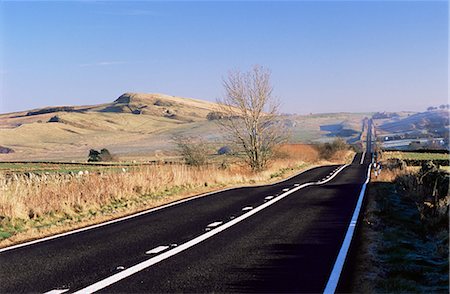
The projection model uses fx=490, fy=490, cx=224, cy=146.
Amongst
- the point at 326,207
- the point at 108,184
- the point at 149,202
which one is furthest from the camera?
the point at 108,184

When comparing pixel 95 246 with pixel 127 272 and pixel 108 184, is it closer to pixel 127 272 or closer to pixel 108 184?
pixel 127 272

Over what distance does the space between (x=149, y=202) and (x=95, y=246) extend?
22.6ft

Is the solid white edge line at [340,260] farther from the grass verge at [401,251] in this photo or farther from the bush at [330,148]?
the bush at [330,148]

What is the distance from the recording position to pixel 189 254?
7656 mm

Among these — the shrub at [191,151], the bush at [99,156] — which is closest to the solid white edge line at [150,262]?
the shrub at [191,151]

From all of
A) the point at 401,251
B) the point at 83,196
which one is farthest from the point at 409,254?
the point at 83,196

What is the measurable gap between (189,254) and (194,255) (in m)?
0.11

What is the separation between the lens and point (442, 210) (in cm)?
1278

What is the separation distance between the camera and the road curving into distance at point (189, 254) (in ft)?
20.0

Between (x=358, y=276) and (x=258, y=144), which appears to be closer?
(x=358, y=276)

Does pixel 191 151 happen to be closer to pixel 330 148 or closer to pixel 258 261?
pixel 258 261

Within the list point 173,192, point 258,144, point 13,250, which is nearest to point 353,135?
point 258,144

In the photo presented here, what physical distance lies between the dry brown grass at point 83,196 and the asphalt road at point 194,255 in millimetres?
1612

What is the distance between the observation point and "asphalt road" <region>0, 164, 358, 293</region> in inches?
240
